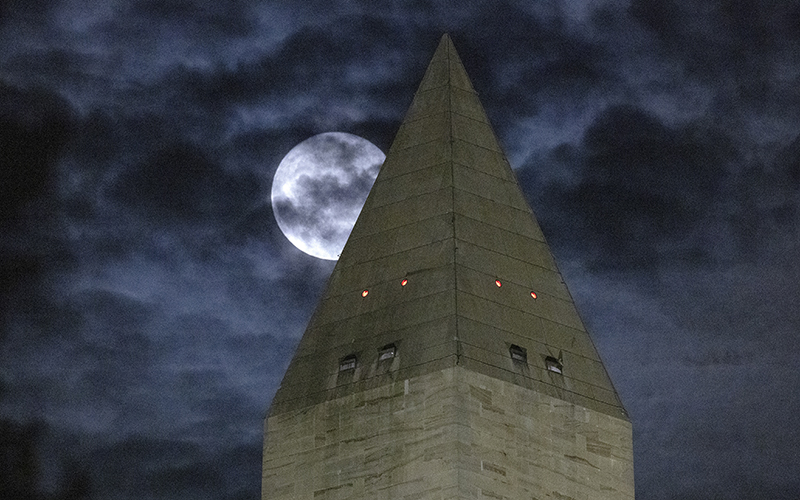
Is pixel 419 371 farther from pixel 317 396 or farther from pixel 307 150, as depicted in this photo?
pixel 307 150

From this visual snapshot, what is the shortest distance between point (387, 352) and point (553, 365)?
4.75 m

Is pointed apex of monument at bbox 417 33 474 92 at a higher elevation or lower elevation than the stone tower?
higher

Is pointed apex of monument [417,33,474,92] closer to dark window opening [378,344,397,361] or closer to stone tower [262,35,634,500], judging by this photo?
stone tower [262,35,634,500]

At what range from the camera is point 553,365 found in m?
78.8

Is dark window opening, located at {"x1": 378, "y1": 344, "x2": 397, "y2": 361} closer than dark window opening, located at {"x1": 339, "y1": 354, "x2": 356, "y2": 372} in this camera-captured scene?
Yes

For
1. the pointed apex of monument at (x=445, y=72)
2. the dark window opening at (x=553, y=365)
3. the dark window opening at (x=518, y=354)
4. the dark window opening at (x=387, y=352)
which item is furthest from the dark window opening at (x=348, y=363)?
the pointed apex of monument at (x=445, y=72)

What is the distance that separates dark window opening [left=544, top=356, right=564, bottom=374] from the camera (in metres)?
78.7

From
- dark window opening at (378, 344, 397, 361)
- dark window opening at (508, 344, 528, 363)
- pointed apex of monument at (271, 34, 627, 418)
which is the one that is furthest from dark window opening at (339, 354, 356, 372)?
dark window opening at (508, 344, 528, 363)

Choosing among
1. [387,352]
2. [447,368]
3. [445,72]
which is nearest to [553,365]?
[447,368]

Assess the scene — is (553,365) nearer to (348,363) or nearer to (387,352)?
(387,352)

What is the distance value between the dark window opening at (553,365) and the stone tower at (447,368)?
0.04 meters

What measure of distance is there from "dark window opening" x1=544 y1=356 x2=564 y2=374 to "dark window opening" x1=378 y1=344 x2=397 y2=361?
4346 millimetres

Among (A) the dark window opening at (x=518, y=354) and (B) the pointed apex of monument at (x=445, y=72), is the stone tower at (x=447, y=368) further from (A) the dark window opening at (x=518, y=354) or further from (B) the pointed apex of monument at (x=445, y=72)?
(B) the pointed apex of monument at (x=445, y=72)

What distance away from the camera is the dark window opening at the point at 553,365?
78656mm
